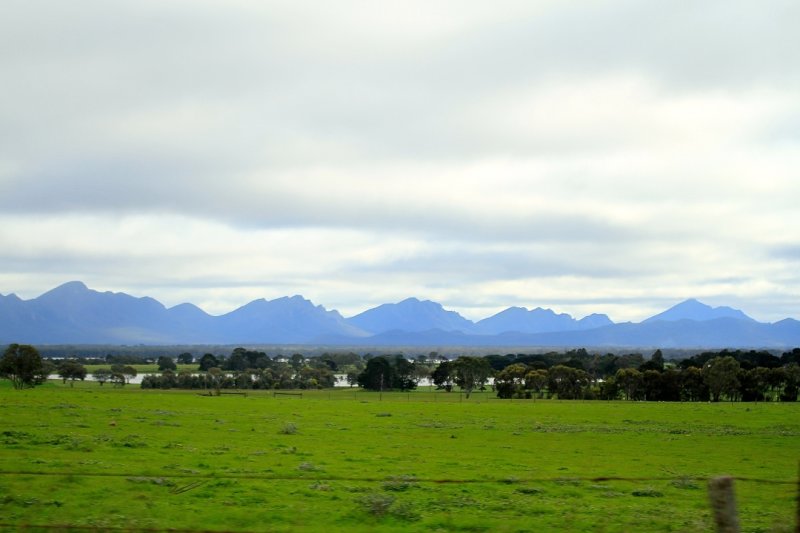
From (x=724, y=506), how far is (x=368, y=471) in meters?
19.7

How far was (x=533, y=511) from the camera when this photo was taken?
19656mm

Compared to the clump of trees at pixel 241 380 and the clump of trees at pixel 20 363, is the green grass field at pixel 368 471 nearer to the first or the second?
the clump of trees at pixel 20 363

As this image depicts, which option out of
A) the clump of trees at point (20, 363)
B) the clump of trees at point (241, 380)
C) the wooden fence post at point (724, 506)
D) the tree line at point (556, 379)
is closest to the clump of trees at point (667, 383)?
the tree line at point (556, 379)

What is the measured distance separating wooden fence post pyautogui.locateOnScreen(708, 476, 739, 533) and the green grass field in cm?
516

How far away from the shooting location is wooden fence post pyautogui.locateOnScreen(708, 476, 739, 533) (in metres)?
9.48

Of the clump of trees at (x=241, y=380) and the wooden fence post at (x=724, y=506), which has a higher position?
the wooden fence post at (x=724, y=506)

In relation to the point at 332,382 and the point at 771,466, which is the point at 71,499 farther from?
the point at 332,382

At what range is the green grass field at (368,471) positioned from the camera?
57.3ft

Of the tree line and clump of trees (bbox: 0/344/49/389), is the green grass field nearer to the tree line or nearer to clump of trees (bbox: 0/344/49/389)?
clump of trees (bbox: 0/344/49/389)

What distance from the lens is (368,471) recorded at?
2769cm

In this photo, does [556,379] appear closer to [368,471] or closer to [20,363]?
[20,363]

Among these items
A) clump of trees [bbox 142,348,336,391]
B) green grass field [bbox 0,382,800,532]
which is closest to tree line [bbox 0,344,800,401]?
clump of trees [bbox 142,348,336,391]

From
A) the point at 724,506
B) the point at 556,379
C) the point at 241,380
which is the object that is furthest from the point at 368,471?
the point at 241,380

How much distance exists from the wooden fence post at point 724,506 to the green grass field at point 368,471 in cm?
516
